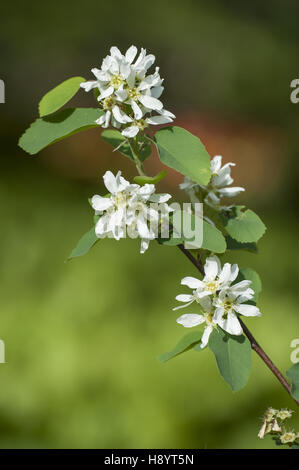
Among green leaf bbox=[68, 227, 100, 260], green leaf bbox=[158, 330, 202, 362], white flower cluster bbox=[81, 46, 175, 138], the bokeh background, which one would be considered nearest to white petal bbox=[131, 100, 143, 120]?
white flower cluster bbox=[81, 46, 175, 138]

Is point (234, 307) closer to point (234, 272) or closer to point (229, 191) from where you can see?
point (234, 272)

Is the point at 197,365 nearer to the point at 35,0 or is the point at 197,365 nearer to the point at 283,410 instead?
the point at 283,410

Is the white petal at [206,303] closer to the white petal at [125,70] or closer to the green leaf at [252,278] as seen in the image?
the green leaf at [252,278]

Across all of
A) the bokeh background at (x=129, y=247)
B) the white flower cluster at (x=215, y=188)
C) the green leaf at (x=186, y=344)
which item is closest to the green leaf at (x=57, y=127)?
the white flower cluster at (x=215, y=188)

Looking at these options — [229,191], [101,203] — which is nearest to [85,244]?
[101,203]

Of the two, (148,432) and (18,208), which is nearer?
(148,432)
